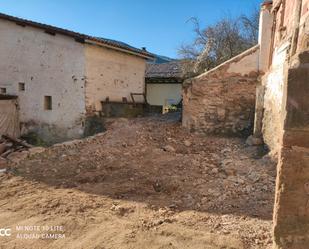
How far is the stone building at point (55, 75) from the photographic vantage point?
37.5ft

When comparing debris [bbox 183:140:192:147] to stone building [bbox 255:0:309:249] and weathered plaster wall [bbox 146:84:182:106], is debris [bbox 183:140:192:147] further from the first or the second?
weathered plaster wall [bbox 146:84:182:106]

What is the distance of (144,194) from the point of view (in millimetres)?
5520

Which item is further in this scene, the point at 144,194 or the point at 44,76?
the point at 44,76

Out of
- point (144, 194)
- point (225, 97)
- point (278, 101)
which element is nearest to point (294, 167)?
point (144, 194)

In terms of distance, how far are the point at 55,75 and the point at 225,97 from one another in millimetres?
6494

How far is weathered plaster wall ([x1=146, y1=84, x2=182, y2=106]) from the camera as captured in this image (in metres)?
18.4

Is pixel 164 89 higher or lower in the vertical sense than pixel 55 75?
lower

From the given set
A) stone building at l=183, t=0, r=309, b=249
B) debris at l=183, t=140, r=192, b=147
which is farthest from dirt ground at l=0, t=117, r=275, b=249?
stone building at l=183, t=0, r=309, b=249

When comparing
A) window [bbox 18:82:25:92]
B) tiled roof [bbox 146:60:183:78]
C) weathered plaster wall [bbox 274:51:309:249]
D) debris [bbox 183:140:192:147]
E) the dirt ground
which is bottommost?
the dirt ground

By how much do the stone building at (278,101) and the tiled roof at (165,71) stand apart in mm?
8698

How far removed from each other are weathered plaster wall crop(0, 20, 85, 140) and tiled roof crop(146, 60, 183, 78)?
774 cm

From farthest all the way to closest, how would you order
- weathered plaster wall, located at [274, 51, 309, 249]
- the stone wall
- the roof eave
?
the roof eave → the stone wall → weathered plaster wall, located at [274, 51, 309, 249]

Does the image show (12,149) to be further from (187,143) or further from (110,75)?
(187,143)

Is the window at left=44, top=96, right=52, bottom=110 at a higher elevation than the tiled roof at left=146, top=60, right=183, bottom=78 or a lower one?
lower
